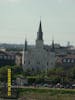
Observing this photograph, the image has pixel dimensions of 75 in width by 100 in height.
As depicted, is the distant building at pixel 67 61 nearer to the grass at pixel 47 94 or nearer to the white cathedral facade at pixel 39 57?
the white cathedral facade at pixel 39 57

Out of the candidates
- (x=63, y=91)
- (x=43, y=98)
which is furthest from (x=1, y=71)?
(x=43, y=98)

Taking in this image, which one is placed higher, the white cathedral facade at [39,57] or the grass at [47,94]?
the white cathedral facade at [39,57]

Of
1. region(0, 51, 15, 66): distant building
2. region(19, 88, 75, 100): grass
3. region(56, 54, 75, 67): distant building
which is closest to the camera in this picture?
region(19, 88, 75, 100): grass

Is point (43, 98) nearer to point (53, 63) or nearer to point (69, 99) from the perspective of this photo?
point (69, 99)

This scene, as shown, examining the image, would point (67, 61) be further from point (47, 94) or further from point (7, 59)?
point (47, 94)

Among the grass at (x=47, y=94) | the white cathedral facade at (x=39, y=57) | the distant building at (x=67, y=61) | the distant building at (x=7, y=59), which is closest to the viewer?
the grass at (x=47, y=94)

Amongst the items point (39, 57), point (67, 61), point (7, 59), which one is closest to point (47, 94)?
point (39, 57)

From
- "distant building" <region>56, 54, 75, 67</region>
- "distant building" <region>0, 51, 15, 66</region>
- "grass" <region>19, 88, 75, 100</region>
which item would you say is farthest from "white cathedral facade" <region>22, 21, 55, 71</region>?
"grass" <region>19, 88, 75, 100</region>

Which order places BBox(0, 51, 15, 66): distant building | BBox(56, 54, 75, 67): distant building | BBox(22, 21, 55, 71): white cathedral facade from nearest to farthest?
BBox(22, 21, 55, 71): white cathedral facade < BBox(56, 54, 75, 67): distant building < BBox(0, 51, 15, 66): distant building

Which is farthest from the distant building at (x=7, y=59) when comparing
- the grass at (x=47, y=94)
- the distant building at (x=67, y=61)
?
the grass at (x=47, y=94)

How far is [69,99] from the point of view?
25.9 meters

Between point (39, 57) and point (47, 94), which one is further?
point (39, 57)

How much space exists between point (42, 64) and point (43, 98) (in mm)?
21011

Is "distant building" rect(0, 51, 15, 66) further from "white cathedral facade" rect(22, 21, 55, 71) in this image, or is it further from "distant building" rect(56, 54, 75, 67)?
"distant building" rect(56, 54, 75, 67)
